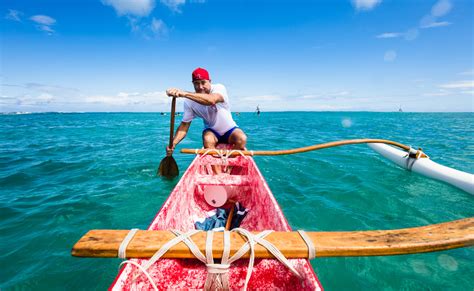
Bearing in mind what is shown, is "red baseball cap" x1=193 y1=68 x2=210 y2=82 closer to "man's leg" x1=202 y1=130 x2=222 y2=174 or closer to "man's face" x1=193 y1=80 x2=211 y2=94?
"man's face" x1=193 y1=80 x2=211 y2=94

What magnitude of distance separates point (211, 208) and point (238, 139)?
1836mm

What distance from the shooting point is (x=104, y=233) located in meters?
1.37

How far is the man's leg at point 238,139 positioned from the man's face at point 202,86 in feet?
4.24

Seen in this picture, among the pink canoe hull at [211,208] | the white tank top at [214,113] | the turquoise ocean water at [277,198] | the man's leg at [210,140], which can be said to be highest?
the white tank top at [214,113]

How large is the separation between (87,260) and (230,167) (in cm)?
313

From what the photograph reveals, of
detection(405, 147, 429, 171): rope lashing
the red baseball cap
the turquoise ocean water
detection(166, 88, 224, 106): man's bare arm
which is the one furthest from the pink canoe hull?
detection(405, 147, 429, 171): rope lashing

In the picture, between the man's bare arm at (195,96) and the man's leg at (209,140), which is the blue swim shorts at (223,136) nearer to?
the man's leg at (209,140)

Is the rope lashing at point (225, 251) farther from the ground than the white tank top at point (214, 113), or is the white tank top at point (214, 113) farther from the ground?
the white tank top at point (214, 113)

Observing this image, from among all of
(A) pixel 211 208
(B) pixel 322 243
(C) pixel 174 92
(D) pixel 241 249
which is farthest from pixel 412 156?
(D) pixel 241 249

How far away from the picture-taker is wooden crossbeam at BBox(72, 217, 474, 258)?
125cm

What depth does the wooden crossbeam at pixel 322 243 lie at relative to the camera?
4.12ft

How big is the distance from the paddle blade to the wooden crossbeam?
4.00 m

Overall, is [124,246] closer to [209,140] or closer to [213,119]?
[209,140]

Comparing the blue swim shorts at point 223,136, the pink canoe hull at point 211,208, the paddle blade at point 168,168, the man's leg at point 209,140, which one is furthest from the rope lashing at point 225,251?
the paddle blade at point 168,168
